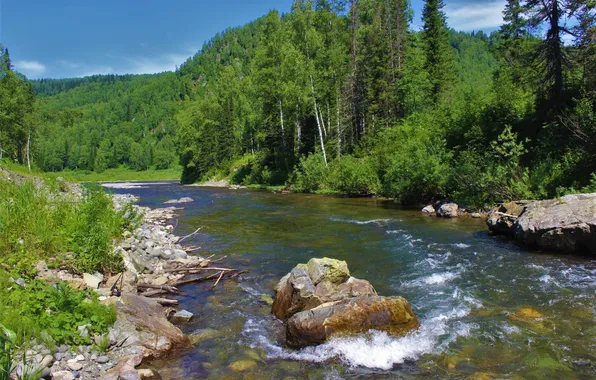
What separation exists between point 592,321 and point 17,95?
6726cm

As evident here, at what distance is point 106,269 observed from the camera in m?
10.4

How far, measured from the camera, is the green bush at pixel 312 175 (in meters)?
40.2

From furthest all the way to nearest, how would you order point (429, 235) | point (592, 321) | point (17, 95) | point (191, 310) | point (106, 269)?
point (17, 95), point (429, 235), point (106, 269), point (191, 310), point (592, 321)

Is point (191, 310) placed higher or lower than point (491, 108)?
lower

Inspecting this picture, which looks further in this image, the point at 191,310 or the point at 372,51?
the point at 372,51

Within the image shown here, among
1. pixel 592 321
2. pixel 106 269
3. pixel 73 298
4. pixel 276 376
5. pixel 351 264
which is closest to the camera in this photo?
pixel 276 376

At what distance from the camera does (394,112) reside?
150 feet

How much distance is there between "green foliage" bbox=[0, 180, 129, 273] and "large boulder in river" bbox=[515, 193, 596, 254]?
14261 mm

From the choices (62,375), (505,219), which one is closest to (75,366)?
(62,375)

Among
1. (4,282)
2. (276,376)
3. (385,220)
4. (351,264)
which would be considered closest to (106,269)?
(4,282)

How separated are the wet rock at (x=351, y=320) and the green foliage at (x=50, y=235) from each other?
19.2 feet

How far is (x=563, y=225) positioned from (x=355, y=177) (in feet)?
71.7

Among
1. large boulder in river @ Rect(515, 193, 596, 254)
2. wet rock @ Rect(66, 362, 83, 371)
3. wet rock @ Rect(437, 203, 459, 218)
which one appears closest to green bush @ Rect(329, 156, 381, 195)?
wet rock @ Rect(437, 203, 459, 218)

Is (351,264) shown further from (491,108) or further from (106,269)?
(491,108)
